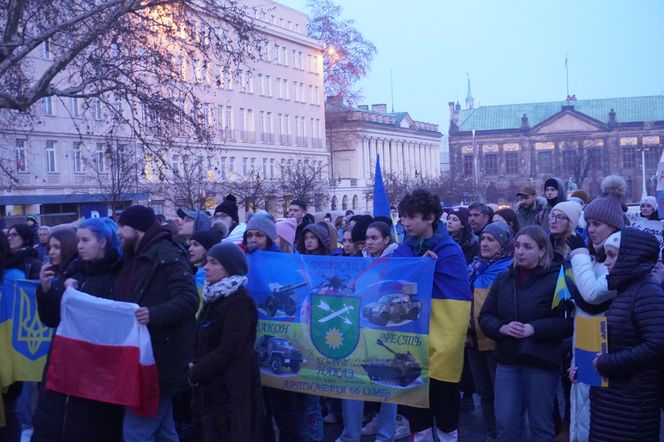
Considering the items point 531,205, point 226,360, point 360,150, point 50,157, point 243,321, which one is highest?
point 360,150

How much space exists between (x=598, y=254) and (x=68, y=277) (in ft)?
12.6

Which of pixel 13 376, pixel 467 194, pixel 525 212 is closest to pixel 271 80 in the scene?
pixel 467 194

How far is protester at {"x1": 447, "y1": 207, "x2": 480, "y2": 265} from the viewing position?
31.4 feet

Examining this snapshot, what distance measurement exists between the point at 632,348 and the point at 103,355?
3626mm

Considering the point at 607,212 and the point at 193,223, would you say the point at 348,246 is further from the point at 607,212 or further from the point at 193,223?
the point at 607,212

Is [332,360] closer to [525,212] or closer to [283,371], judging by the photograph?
[283,371]

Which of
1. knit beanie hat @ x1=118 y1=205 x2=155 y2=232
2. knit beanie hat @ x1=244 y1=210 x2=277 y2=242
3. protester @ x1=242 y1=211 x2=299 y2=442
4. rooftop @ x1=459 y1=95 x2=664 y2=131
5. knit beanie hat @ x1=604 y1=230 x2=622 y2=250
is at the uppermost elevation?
rooftop @ x1=459 y1=95 x2=664 y2=131

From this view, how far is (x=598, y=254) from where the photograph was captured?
598 centimetres

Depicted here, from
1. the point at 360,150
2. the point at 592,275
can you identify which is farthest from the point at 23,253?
the point at 360,150

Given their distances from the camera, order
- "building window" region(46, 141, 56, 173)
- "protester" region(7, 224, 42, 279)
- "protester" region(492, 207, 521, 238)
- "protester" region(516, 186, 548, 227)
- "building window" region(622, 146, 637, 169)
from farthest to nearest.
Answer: "building window" region(622, 146, 637, 169) → "building window" region(46, 141, 56, 173) → "protester" region(516, 186, 548, 227) → "protester" region(492, 207, 521, 238) → "protester" region(7, 224, 42, 279)

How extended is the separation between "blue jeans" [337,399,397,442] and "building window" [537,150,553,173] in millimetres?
114140

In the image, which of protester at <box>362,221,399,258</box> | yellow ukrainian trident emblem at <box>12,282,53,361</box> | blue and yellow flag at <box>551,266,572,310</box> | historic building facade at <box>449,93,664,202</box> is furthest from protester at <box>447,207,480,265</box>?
historic building facade at <box>449,93,664,202</box>

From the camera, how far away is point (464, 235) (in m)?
9.72

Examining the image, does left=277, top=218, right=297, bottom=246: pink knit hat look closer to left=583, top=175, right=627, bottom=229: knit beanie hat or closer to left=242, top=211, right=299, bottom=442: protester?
left=242, top=211, right=299, bottom=442: protester
